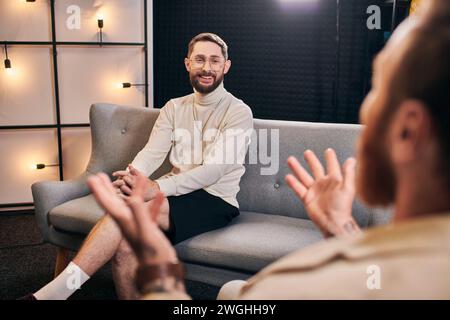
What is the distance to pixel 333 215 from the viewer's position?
106cm

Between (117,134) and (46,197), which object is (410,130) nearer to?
(46,197)

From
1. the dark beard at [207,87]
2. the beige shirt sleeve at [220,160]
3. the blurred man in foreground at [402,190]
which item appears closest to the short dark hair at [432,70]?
the blurred man in foreground at [402,190]

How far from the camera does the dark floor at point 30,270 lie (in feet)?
8.85

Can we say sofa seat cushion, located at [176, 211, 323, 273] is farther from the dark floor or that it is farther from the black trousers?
the dark floor

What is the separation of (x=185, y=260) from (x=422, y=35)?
191 cm

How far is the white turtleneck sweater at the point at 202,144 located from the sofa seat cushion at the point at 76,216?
0.33 m

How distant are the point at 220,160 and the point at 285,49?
1.61 meters

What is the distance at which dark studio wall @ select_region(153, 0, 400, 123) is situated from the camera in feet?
11.9

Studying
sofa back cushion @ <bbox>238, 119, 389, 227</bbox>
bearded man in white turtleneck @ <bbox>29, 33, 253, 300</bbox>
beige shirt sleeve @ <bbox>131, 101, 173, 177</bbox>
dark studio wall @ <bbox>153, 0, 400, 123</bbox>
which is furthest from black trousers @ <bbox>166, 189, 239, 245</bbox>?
dark studio wall @ <bbox>153, 0, 400, 123</bbox>

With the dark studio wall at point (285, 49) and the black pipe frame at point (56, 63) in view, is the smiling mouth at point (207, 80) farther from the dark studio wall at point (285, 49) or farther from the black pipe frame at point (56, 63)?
the black pipe frame at point (56, 63)

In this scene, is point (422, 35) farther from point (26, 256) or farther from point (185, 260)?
point (26, 256)

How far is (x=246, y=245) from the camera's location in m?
2.23

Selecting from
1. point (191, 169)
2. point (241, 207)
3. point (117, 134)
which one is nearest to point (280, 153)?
point (241, 207)
